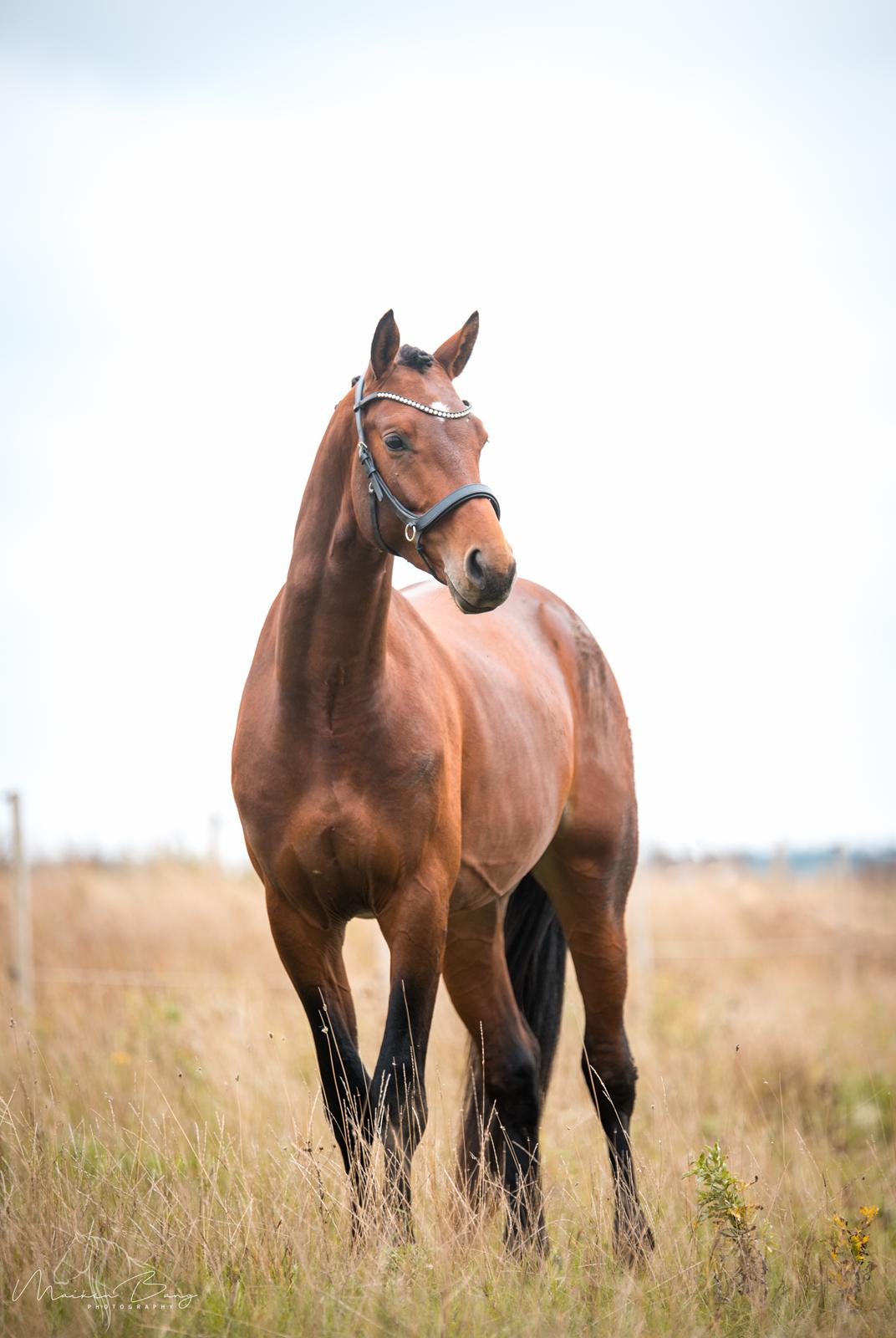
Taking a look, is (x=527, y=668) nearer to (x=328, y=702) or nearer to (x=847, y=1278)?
(x=328, y=702)

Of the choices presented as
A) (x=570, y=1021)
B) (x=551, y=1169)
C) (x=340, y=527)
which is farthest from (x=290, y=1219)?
(x=570, y=1021)

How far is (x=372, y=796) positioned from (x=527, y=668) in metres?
1.55

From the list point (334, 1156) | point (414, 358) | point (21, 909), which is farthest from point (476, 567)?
point (21, 909)

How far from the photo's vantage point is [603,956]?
Result: 508cm

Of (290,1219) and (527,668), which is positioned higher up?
(527,668)

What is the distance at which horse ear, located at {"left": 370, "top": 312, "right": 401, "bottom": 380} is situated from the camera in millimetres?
3557

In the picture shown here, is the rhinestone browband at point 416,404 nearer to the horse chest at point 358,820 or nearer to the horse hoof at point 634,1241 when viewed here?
the horse chest at point 358,820

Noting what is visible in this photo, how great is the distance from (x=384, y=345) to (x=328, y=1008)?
1.96 metres

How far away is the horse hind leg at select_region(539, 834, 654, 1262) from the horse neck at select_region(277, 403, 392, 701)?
184 centimetres

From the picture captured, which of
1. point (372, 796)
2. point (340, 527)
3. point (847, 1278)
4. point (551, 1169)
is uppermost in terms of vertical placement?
point (340, 527)

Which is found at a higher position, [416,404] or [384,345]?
[384,345]

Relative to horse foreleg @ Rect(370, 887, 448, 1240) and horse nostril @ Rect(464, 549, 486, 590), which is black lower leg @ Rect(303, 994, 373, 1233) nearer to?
horse foreleg @ Rect(370, 887, 448, 1240)

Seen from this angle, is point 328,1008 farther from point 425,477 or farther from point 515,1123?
point 425,477

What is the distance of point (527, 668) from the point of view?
496 cm
